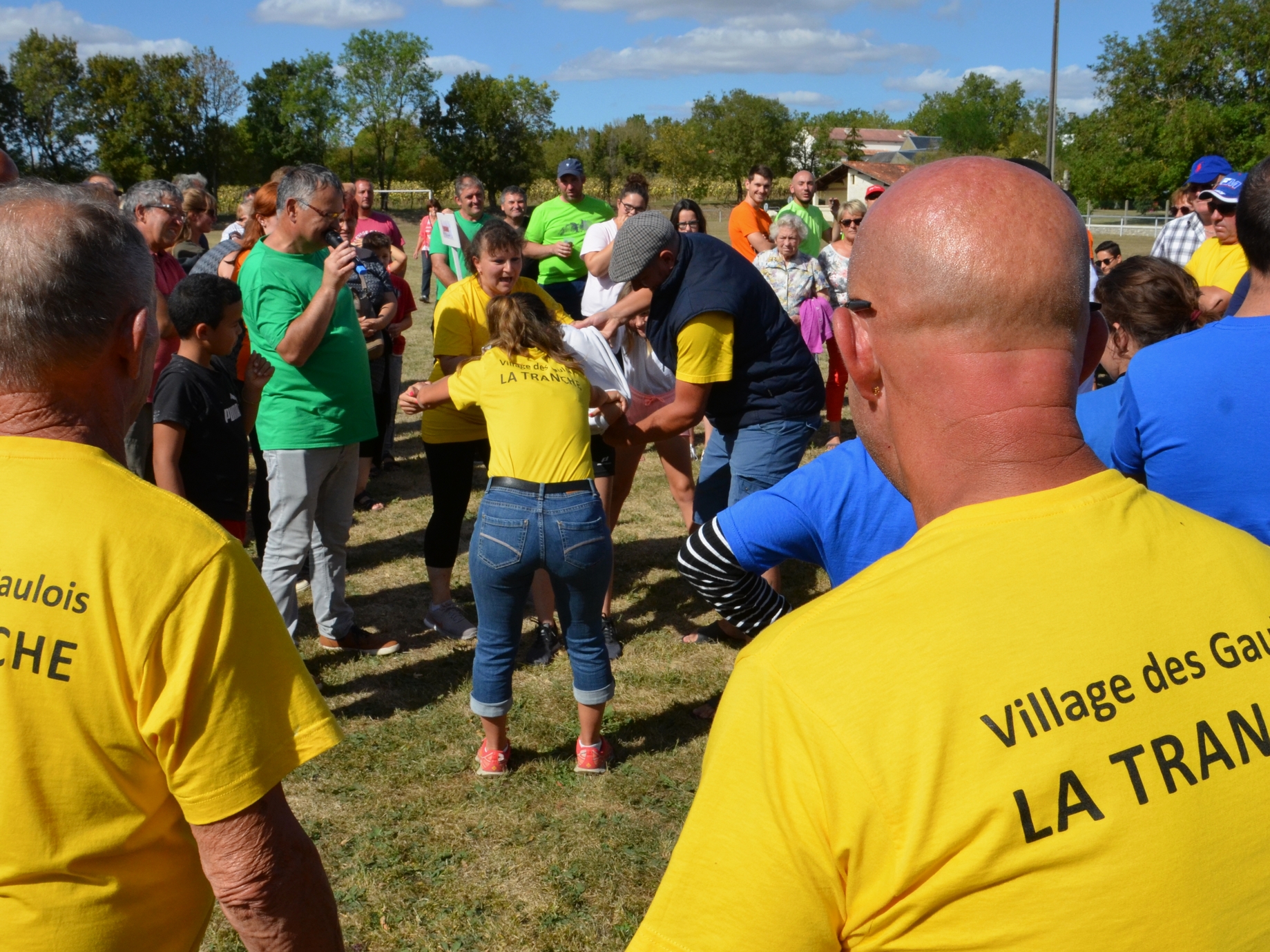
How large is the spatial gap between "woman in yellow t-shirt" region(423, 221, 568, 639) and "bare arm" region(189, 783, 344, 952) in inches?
132

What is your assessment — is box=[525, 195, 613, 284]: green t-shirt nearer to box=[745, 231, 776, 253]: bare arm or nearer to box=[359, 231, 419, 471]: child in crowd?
box=[359, 231, 419, 471]: child in crowd

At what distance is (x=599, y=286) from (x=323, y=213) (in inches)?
109

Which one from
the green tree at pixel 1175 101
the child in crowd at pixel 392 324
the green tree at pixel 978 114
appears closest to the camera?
the child in crowd at pixel 392 324

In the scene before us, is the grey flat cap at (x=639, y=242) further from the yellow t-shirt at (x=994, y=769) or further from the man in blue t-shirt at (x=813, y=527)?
the yellow t-shirt at (x=994, y=769)

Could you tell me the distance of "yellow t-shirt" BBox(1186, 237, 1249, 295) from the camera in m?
5.25

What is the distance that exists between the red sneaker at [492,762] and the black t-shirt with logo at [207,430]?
1499 mm

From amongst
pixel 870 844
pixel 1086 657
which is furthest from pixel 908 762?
pixel 1086 657

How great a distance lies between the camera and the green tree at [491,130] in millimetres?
66938

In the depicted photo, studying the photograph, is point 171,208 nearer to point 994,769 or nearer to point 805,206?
point 994,769

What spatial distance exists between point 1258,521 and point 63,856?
2.47m

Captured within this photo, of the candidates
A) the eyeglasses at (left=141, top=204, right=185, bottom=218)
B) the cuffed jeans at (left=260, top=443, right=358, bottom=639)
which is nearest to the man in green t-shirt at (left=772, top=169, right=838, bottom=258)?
the eyeglasses at (left=141, top=204, right=185, bottom=218)

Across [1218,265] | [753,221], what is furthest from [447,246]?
[1218,265]

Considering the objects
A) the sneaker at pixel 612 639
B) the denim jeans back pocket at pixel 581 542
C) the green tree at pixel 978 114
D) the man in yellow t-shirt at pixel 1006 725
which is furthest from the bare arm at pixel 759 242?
the green tree at pixel 978 114

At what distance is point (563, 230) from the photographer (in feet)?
27.3
